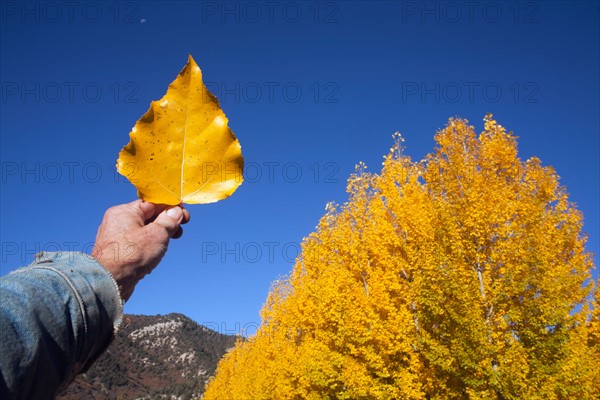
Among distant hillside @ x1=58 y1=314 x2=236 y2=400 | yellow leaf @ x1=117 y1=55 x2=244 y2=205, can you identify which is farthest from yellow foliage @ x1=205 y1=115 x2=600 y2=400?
distant hillside @ x1=58 y1=314 x2=236 y2=400

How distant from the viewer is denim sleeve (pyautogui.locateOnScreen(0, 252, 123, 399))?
2.26ft

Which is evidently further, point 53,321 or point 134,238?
point 134,238

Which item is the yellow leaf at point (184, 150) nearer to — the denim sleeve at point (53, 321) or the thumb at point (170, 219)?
the thumb at point (170, 219)

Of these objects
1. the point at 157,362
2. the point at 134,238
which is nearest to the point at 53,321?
the point at 134,238

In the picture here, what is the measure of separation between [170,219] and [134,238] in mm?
148

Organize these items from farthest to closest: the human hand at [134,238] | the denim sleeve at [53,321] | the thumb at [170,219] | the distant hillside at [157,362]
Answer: the distant hillside at [157,362] → the thumb at [170,219] → the human hand at [134,238] → the denim sleeve at [53,321]

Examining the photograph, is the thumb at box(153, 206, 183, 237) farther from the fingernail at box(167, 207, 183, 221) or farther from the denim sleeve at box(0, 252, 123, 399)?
the denim sleeve at box(0, 252, 123, 399)

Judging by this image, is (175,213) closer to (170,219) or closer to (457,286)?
(170,219)

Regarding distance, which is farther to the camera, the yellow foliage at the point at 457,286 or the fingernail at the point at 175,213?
the yellow foliage at the point at 457,286

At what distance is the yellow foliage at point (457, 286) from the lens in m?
7.63

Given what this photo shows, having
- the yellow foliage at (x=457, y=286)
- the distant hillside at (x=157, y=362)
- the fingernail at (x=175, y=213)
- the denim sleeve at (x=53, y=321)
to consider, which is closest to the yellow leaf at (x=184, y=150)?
the fingernail at (x=175, y=213)

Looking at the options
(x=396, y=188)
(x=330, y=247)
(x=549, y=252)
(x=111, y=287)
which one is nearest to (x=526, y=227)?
(x=549, y=252)

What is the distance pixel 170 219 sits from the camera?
1.32 meters

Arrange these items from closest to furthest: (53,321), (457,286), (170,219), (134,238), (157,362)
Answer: (53,321) → (134,238) → (170,219) → (457,286) → (157,362)
